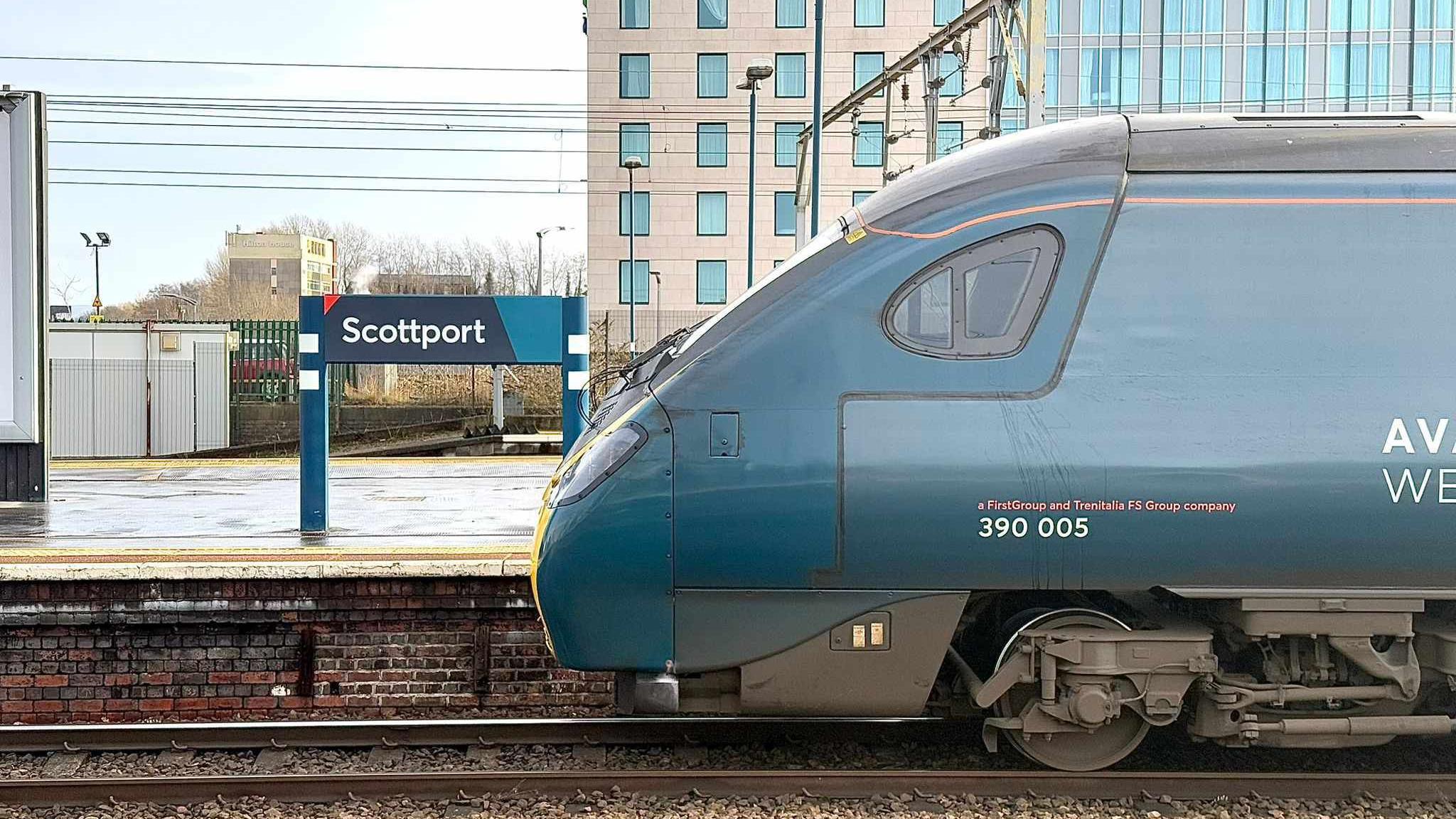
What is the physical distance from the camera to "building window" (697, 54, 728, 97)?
5138cm

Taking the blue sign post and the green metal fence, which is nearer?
the blue sign post

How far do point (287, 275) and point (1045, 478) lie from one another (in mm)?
76704

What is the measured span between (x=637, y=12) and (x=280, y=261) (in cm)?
3612

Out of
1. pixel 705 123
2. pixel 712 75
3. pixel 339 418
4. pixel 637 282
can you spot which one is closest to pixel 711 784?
pixel 339 418

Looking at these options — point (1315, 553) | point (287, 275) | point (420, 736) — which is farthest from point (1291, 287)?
point (287, 275)

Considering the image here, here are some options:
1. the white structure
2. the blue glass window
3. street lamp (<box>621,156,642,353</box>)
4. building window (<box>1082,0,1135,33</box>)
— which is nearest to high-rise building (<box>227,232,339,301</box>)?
the blue glass window

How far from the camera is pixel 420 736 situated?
6703 millimetres

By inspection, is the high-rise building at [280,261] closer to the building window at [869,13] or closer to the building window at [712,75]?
the building window at [712,75]

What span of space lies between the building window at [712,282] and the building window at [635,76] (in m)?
7.76

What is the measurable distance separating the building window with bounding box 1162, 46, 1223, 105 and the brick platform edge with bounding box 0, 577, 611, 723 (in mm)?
46087

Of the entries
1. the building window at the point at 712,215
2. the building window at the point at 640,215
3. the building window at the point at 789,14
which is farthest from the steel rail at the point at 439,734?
the building window at the point at 789,14

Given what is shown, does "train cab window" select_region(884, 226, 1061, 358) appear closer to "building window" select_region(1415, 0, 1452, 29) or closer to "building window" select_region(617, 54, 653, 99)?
"building window" select_region(617, 54, 653, 99)

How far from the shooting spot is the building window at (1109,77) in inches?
1882

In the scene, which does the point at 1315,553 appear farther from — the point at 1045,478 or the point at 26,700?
the point at 26,700
